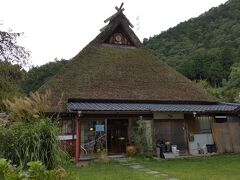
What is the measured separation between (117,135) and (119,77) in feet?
10.7

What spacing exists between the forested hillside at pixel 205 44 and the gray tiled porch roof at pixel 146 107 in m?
18.6

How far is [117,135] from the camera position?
1614 cm

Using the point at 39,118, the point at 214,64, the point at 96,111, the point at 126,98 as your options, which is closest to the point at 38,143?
the point at 39,118

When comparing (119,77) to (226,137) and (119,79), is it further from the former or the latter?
(226,137)

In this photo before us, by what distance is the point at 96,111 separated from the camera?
14.0m

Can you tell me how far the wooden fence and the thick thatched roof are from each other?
7.18 feet

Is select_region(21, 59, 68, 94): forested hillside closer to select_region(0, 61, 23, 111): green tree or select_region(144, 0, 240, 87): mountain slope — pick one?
select_region(144, 0, 240, 87): mountain slope

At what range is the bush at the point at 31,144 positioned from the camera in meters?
5.93

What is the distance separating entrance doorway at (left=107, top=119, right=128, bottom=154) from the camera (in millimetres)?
16031

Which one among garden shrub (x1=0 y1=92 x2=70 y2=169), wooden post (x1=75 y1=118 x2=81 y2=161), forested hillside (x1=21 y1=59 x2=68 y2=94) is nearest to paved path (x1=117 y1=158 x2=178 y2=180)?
wooden post (x1=75 y1=118 x2=81 y2=161)

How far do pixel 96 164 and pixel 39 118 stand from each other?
21.4ft

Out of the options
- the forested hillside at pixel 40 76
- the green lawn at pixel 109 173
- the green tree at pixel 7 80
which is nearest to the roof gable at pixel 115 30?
the green lawn at pixel 109 173

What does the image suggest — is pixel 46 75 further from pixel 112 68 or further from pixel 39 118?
pixel 39 118

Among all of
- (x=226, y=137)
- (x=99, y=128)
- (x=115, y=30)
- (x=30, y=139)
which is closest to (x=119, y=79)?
(x=99, y=128)
